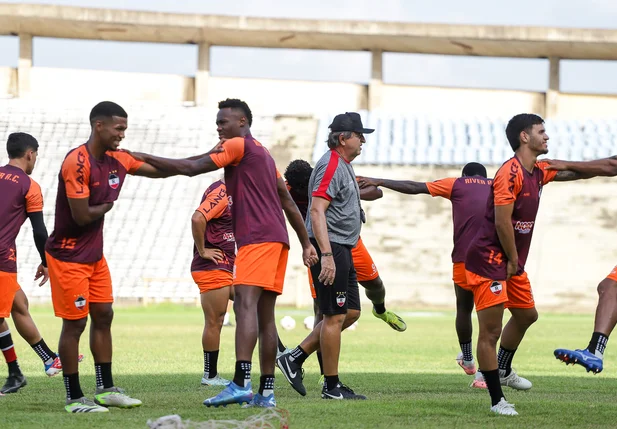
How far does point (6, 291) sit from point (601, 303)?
213 inches

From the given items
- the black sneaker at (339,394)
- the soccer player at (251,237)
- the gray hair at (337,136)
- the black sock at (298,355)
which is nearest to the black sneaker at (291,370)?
the black sock at (298,355)

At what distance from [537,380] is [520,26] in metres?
33.2

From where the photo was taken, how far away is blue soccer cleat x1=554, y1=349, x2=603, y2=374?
803 cm

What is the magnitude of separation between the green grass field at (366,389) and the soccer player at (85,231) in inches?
15.9

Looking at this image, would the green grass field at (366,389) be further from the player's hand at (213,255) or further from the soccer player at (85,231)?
the player's hand at (213,255)

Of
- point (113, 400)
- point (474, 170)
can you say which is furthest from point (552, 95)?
point (113, 400)

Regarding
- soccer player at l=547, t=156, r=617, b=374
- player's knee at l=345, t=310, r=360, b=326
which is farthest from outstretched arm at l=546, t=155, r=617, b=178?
player's knee at l=345, t=310, r=360, b=326

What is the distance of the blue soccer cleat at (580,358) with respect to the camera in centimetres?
803

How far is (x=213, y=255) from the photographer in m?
11.0

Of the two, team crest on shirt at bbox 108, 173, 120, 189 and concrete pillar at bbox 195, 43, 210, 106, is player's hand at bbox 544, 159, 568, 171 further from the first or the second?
concrete pillar at bbox 195, 43, 210, 106

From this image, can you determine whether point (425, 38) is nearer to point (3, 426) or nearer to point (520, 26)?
point (520, 26)

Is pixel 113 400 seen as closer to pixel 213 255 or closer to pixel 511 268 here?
pixel 213 255

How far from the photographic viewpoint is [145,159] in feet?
27.7

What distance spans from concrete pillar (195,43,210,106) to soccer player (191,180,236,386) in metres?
32.9
